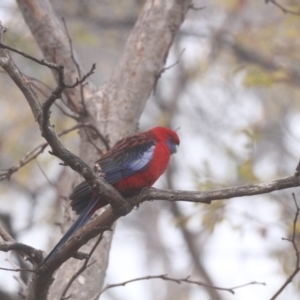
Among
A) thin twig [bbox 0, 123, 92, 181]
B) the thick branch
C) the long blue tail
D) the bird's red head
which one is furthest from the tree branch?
thin twig [bbox 0, 123, 92, 181]

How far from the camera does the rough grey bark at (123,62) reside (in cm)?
504

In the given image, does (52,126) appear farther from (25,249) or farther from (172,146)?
(172,146)

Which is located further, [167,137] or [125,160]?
[167,137]

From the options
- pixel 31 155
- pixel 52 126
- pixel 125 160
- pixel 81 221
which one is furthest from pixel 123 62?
pixel 52 126

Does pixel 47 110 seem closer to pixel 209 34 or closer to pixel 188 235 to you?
pixel 188 235

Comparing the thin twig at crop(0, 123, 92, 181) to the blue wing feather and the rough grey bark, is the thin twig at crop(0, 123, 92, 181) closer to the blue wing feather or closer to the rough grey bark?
the rough grey bark

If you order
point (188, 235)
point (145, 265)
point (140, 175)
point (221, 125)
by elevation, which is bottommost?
point (140, 175)

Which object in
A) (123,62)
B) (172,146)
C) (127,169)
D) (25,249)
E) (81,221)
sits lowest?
(25,249)

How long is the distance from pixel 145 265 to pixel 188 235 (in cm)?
480

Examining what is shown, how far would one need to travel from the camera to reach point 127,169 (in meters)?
3.81

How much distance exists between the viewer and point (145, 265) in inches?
563

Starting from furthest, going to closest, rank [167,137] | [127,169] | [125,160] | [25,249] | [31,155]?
[31,155] → [167,137] → [125,160] → [127,169] → [25,249]

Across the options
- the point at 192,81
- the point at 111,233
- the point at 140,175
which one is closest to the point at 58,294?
the point at 111,233

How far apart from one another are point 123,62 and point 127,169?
1.64 metres
